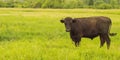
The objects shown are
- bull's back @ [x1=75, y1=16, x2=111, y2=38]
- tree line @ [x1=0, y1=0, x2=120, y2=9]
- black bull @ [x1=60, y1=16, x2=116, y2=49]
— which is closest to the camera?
black bull @ [x1=60, y1=16, x2=116, y2=49]

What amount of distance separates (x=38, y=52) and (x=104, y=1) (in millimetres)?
102180

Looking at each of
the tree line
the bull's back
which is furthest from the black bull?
the tree line

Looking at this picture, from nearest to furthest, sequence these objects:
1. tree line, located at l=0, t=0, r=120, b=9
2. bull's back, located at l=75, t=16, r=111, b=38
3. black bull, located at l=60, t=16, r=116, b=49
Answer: black bull, located at l=60, t=16, r=116, b=49, bull's back, located at l=75, t=16, r=111, b=38, tree line, located at l=0, t=0, r=120, b=9

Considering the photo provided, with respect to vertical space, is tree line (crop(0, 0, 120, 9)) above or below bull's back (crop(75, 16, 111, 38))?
below

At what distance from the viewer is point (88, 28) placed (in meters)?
13.7

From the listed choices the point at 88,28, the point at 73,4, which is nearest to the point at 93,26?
the point at 88,28

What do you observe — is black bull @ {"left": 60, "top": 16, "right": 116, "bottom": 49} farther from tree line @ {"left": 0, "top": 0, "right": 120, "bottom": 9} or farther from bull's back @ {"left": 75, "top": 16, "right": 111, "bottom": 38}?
tree line @ {"left": 0, "top": 0, "right": 120, "bottom": 9}

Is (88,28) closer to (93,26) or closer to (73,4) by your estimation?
(93,26)

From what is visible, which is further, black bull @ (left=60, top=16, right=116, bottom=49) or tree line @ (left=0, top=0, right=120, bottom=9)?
tree line @ (left=0, top=0, right=120, bottom=9)

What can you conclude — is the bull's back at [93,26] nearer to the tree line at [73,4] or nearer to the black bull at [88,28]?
the black bull at [88,28]

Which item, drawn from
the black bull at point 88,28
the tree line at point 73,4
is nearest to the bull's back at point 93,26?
the black bull at point 88,28

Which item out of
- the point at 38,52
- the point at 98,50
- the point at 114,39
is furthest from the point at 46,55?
the point at 114,39

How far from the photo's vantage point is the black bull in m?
13.5

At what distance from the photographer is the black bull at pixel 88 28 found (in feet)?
44.1
